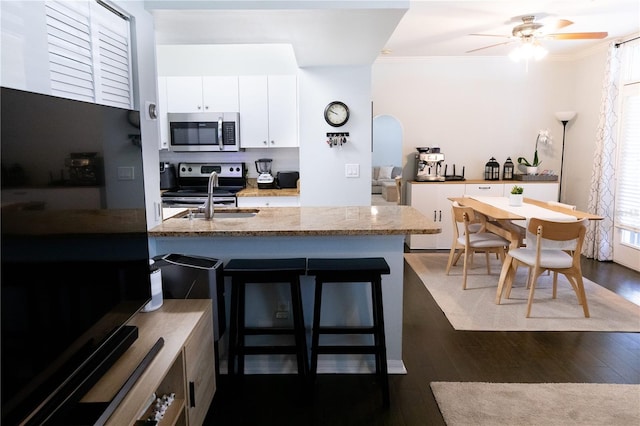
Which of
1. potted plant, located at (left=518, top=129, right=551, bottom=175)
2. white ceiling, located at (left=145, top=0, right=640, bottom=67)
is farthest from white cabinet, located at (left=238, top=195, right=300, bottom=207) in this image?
potted plant, located at (left=518, top=129, right=551, bottom=175)

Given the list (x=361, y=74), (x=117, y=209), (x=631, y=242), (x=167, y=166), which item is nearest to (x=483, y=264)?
(x=631, y=242)

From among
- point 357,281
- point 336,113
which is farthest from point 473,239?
point 357,281

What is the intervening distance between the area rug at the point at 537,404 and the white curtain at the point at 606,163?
3117mm

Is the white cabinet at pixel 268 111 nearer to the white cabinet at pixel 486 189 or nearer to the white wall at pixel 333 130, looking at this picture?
the white wall at pixel 333 130

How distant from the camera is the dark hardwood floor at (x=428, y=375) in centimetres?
224

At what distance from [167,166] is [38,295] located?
4.09 m

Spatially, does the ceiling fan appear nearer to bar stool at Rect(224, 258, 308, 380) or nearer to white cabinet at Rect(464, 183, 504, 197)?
white cabinet at Rect(464, 183, 504, 197)

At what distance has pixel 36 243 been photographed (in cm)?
113

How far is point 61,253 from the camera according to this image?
48.7 inches

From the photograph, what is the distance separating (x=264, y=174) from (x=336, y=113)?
3.99 ft

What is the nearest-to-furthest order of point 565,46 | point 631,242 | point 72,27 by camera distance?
point 72,27 < point 631,242 < point 565,46

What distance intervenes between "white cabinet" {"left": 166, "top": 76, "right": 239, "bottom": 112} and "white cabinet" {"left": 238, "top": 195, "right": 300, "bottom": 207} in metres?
1.01

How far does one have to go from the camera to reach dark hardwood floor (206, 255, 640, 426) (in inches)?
88.2

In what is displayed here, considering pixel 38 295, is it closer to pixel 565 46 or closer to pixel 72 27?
pixel 72 27
